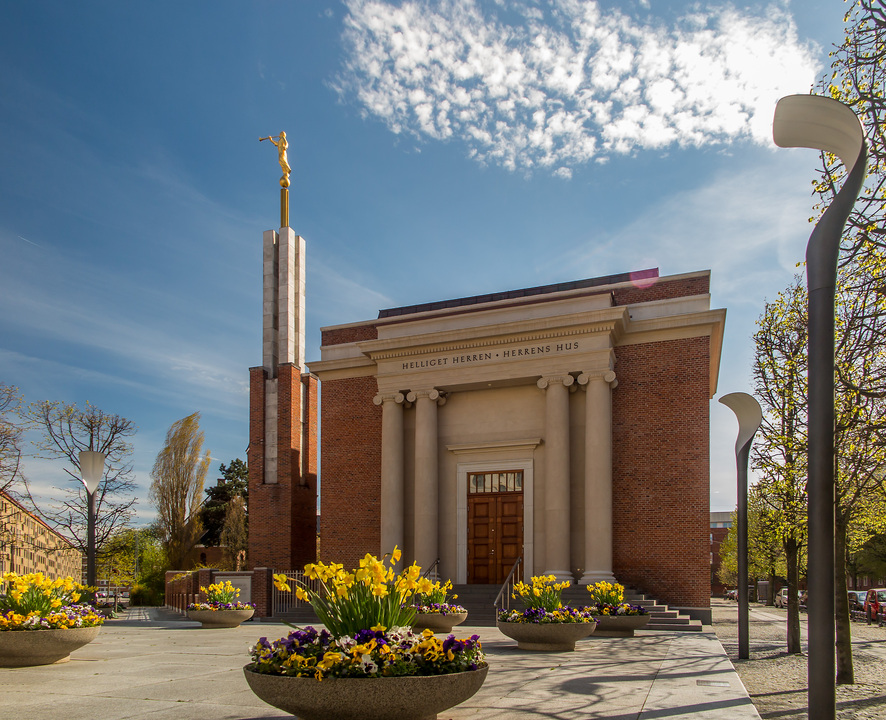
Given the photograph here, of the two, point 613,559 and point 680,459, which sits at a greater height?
point 680,459

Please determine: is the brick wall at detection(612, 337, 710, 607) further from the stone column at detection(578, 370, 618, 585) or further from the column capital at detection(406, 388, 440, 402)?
the column capital at detection(406, 388, 440, 402)

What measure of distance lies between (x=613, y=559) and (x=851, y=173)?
57.9ft

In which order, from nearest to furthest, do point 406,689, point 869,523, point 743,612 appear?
point 406,689 < point 743,612 < point 869,523

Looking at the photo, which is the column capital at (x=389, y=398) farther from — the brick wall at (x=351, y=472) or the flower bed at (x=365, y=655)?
the flower bed at (x=365, y=655)

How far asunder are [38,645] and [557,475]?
14.5m

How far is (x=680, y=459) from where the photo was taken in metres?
21.8

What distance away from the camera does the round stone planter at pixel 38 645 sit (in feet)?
33.9

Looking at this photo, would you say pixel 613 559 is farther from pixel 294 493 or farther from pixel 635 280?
pixel 294 493

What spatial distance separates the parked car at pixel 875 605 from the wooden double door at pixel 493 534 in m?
18.7

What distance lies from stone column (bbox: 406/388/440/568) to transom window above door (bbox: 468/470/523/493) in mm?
1307

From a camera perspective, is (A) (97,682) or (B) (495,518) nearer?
(A) (97,682)

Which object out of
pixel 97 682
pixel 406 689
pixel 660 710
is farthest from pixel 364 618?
pixel 97 682

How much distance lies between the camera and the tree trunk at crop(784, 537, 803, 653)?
17125 millimetres

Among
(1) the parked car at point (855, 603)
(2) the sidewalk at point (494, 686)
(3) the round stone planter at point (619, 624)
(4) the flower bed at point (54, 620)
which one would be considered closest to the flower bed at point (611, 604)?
(3) the round stone planter at point (619, 624)
